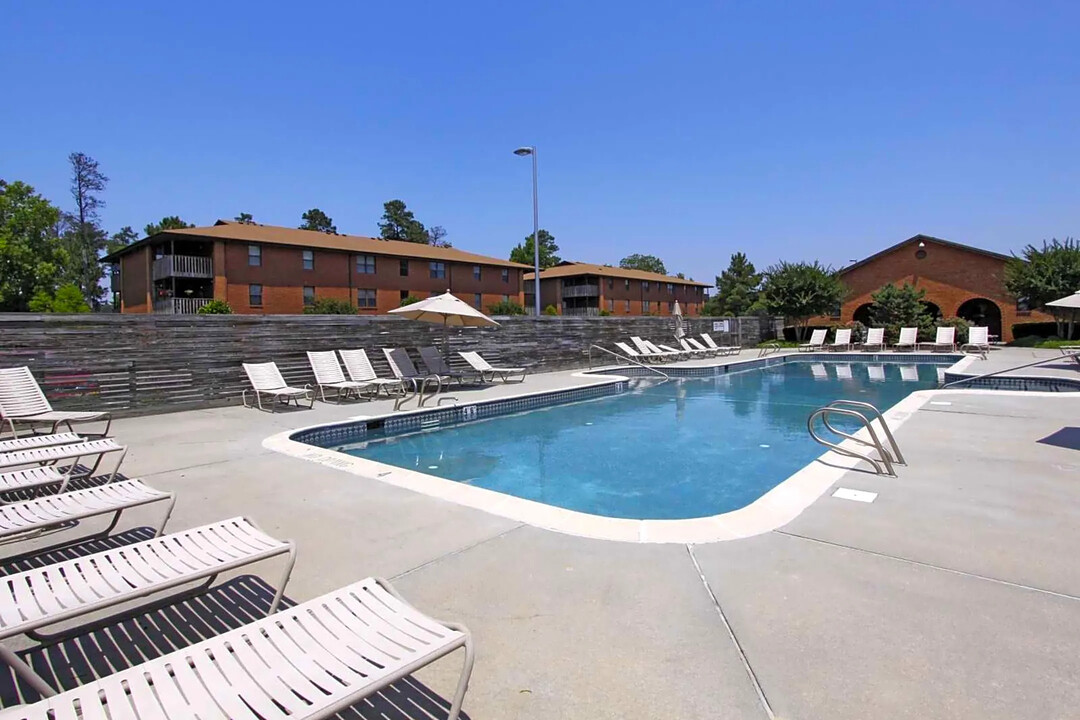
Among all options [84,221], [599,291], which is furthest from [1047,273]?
[84,221]

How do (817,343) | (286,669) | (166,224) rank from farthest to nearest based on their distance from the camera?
1. (166,224)
2. (817,343)
3. (286,669)

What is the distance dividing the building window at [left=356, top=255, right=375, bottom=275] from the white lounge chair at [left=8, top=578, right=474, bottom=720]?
32.7 metres

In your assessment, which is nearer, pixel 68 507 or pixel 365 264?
pixel 68 507

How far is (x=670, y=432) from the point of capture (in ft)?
29.8

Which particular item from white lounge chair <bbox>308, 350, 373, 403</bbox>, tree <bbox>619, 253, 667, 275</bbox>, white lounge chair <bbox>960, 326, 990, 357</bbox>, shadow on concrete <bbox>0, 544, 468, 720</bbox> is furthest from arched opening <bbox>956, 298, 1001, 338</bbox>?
tree <bbox>619, 253, 667, 275</bbox>

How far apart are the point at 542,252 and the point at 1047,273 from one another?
48367 mm

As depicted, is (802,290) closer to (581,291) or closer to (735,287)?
(581,291)

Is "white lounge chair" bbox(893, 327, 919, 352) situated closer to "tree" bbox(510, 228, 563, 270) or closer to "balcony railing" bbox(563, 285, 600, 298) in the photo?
"balcony railing" bbox(563, 285, 600, 298)

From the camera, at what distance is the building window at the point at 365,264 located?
32688 mm

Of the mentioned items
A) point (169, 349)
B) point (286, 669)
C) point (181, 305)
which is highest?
point (181, 305)

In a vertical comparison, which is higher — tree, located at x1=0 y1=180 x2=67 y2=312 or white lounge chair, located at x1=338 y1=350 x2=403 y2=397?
tree, located at x1=0 y1=180 x2=67 y2=312

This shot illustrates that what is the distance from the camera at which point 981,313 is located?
1202 inches

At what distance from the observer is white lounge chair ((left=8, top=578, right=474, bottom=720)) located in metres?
→ 1.46

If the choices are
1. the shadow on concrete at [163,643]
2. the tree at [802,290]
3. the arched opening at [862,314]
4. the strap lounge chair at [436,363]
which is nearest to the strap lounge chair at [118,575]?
the shadow on concrete at [163,643]
